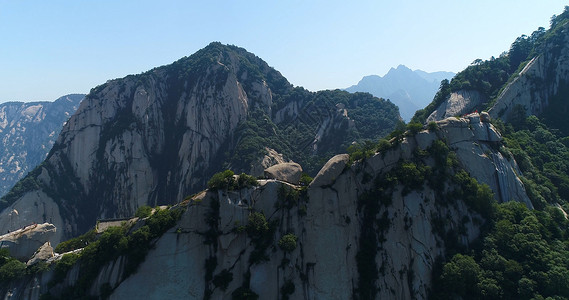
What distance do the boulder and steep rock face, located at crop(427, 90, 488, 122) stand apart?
201ft

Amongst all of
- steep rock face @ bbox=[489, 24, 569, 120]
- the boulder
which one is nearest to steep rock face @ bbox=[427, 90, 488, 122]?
steep rock face @ bbox=[489, 24, 569, 120]

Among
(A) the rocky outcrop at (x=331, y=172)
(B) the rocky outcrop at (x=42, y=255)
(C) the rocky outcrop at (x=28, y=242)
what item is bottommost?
(B) the rocky outcrop at (x=42, y=255)

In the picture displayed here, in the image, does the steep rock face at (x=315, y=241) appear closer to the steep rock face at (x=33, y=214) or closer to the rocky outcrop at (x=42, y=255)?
the rocky outcrop at (x=42, y=255)

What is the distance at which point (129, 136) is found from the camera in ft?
441

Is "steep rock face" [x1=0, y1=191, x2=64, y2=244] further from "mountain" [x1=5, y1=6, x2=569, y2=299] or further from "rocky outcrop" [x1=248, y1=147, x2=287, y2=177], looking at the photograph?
"rocky outcrop" [x1=248, y1=147, x2=287, y2=177]

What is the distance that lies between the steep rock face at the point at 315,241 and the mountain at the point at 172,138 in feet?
221

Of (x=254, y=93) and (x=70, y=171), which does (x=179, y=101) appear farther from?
(x=70, y=171)

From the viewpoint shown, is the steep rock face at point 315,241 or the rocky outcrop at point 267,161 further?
the rocky outcrop at point 267,161

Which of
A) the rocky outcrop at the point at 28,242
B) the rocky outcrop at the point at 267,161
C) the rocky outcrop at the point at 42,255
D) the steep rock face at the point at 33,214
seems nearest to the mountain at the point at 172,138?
the steep rock face at the point at 33,214

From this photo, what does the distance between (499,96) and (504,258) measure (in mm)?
62884

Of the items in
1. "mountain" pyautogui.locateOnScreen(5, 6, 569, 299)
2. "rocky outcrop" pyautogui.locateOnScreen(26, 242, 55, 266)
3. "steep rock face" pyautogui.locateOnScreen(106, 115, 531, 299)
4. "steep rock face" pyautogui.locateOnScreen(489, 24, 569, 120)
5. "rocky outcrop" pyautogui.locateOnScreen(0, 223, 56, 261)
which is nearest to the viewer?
"mountain" pyautogui.locateOnScreen(5, 6, 569, 299)

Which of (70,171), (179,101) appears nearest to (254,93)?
(179,101)

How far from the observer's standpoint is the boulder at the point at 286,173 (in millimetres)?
57653

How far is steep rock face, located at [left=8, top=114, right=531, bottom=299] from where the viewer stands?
159 ft
